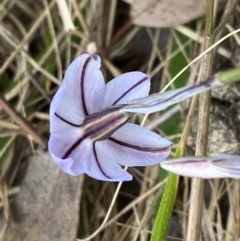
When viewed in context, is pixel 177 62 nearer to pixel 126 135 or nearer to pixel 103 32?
pixel 103 32

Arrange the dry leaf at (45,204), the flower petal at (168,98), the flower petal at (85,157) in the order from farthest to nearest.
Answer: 1. the dry leaf at (45,204)
2. the flower petal at (85,157)
3. the flower petal at (168,98)

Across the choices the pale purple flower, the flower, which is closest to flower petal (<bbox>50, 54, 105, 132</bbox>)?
the flower

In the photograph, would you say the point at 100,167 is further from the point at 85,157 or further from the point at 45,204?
the point at 45,204

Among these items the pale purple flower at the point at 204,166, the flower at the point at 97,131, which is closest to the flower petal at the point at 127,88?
the flower at the point at 97,131

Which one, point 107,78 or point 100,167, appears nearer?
point 100,167

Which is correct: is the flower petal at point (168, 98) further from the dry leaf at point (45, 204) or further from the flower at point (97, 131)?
the dry leaf at point (45, 204)

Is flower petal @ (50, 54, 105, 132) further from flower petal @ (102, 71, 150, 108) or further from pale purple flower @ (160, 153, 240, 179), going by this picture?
pale purple flower @ (160, 153, 240, 179)

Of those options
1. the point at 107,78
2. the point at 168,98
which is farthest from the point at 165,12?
the point at 168,98
